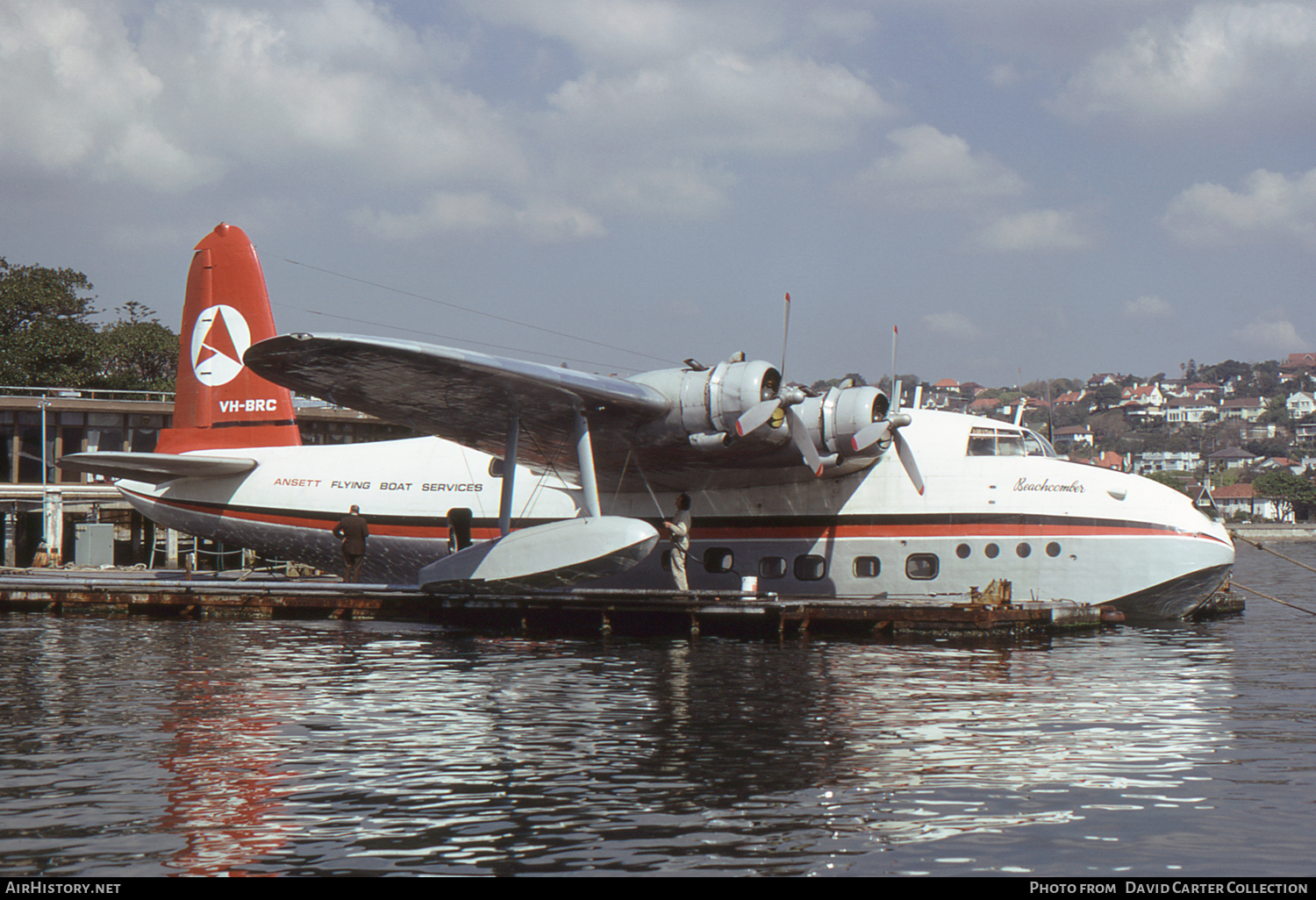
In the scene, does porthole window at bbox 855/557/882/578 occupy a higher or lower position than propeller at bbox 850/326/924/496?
lower

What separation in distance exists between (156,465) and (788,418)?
11.7 m

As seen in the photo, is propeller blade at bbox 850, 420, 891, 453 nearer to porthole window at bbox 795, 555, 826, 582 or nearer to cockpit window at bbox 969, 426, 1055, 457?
cockpit window at bbox 969, 426, 1055, 457

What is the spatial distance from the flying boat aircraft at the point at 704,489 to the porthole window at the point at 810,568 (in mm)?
30

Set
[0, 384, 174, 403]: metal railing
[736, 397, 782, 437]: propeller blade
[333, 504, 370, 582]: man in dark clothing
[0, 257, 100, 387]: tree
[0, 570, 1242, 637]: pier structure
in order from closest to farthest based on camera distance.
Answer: [736, 397, 782, 437]: propeller blade
[0, 570, 1242, 637]: pier structure
[333, 504, 370, 582]: man in dark clothing
[0, 384, 174, 403]: metal railing
[0, 257, 100, 387]: tree

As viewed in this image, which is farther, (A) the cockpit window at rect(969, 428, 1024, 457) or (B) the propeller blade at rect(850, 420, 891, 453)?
(A) the cockpit window at rect(969, 428, 1024, 457)

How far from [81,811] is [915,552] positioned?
1252 centimetres

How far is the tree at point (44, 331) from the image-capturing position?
201 feet

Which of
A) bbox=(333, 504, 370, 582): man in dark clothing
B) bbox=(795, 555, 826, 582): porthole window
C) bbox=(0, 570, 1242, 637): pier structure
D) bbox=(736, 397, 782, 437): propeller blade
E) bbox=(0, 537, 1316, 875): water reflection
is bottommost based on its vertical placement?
bbox=(0, 537, 1316, 875): water reflection

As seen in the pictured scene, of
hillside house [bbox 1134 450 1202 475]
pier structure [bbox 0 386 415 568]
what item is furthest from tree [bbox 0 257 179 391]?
hillside house [bbox 1134 450 1202 475]

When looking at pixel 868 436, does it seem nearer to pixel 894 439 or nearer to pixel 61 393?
pixel 894 439

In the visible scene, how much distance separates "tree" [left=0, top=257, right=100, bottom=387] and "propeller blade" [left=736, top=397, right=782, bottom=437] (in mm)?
56746

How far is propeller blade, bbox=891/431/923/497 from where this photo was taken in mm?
17047

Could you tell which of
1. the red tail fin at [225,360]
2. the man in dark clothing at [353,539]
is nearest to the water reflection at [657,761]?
the man in dark clothing at [353,539]

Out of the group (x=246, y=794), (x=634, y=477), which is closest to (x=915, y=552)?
(x=634, y=477)
